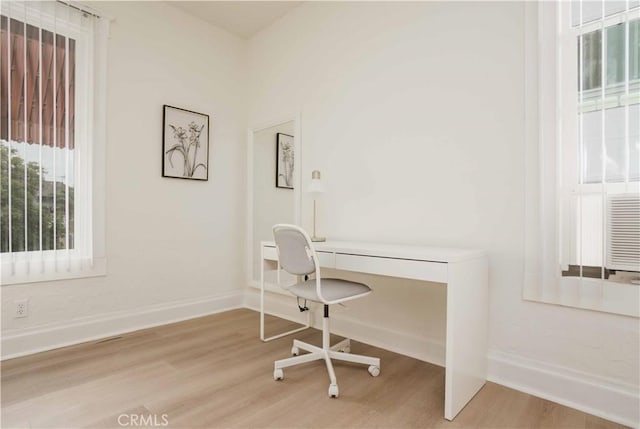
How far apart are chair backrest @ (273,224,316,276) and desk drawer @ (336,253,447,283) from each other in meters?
0.26

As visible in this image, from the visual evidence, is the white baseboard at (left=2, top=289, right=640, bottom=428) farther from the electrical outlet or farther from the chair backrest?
the chair backrest

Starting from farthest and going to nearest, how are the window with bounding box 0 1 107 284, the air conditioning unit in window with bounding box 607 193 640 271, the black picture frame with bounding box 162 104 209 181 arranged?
the black picture frame with bounding box 162 104 209 181 < the window with bounding box 0 1 107 284 < the air conditioning unit in window with bounding box 607 193 640 271

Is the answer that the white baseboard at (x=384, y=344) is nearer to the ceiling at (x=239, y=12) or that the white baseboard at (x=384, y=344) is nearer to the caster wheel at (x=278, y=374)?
the caster wheel at (x=278, y=374)

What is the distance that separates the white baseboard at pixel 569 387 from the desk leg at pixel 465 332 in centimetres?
11

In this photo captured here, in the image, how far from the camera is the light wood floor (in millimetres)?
1525

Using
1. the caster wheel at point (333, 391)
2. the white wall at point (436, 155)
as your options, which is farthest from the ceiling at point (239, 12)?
the caster wheel at point (333, 391)

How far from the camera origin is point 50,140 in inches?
92.4

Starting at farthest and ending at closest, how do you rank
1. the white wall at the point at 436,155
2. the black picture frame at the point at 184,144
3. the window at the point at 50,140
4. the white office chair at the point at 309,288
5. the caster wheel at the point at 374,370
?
1. the black picture frame at the point at 184,144
2. the window at the point at 50,140
3. the caster wheel at the point at 374,370
4. the white office chair at the point at 309,288
5. the white wall at the point at 436,155

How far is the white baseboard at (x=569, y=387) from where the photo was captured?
60.1 inches

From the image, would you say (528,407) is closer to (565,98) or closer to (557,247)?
(557,247)

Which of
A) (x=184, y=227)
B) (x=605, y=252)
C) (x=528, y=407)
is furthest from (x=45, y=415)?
(x=605, y=252)

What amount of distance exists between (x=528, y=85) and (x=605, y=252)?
0.93m

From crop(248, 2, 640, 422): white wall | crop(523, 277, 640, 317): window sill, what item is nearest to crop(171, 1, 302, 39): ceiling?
crop(248, 2, 640, 422): white wall

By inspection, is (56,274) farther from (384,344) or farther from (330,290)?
(384,344)
